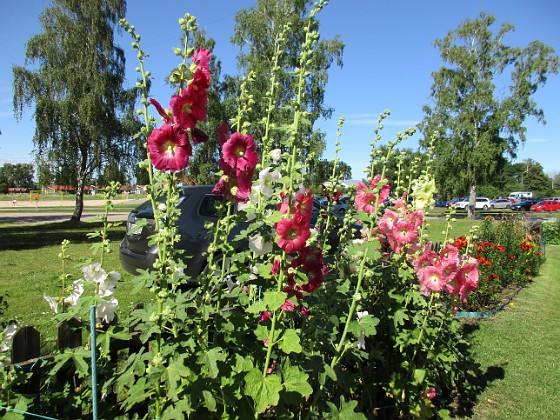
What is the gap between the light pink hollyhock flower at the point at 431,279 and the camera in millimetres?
2373

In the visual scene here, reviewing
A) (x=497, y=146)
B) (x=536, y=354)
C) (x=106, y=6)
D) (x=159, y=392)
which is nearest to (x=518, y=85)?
(x=497, y=146)

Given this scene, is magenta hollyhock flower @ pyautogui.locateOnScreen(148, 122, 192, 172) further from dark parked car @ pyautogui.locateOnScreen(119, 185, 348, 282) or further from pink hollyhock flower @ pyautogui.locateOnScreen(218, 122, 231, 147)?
dark parked car @ pyautogui.locateOnScreen(119, 185, 348, 282)

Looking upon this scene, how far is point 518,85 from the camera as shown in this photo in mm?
24984

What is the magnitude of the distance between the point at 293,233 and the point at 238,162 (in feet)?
1.09

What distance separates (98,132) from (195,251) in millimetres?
13283

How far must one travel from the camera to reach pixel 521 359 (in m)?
3.92

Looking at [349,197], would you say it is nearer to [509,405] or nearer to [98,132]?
[509,405]

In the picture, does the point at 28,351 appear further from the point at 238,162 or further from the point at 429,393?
the point at 429,393

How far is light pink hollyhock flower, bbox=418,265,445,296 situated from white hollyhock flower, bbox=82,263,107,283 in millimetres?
1731

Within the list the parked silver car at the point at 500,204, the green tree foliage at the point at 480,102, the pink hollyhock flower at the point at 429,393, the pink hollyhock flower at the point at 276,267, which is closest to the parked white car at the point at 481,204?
the parked silver car at the point at 500,204

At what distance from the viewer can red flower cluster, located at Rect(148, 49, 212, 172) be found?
1.35 m

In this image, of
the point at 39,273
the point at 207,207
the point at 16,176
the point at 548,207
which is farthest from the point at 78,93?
the point at 16,176

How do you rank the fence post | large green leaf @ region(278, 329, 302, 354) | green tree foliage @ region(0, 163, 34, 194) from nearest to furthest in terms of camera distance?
large green leaf @ region(278, 329, 302, 354) → the fence post → green tree foliage @ region(0, 163, 34, 194)

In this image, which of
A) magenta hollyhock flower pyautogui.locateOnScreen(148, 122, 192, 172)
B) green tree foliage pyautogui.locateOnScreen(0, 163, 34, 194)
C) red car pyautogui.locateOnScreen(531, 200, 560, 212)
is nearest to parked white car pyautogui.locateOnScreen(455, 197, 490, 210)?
red car pyautogui.locateOnScreen(531, 200, 560, 212)
